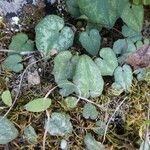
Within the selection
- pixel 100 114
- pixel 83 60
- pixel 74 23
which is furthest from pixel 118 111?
pixel 74 23

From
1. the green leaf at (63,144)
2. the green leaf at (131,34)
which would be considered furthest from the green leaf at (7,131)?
the green leaf at (131,34)

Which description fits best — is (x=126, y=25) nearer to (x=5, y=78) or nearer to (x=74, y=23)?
(x=74, y=23)

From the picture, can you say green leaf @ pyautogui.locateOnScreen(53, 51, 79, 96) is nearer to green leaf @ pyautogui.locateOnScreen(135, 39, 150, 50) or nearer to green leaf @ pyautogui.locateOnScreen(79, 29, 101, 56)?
green leaf @ pyautogui.locateOnScreen(79, 29, 101, 56)

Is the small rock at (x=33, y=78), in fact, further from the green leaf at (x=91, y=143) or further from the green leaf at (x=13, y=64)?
the green leaf at (x=91, y=143)

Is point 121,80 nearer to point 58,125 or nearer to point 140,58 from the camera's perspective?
point 140,58

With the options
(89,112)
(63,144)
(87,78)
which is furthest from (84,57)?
(63,144)

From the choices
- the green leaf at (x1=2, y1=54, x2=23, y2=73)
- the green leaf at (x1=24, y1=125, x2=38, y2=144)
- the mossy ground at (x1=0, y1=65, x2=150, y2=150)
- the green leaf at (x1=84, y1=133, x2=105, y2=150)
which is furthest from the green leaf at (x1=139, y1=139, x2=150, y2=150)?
the green leaf at (x1=2, y1=54, x2=23, y2=73)
